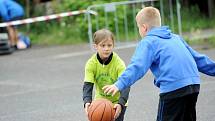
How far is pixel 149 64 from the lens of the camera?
5.39 metres

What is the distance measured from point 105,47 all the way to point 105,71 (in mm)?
279

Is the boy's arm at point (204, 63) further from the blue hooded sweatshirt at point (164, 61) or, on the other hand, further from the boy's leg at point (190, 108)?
the boy's leg at point (190, 108)

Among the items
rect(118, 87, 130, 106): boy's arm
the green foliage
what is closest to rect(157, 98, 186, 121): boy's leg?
rect(118, 87, 130, 106): boy's arm

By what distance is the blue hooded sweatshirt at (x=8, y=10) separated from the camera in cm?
1766

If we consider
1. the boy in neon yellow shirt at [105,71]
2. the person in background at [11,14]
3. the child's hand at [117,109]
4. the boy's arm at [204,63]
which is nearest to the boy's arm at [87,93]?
the boy in neon yellow shirt at [105,71]

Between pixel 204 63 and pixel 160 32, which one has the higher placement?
pixel 160 32

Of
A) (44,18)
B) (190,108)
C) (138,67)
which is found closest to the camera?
(138,67)

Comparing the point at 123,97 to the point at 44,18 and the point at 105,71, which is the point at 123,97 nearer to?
the point at 105,71

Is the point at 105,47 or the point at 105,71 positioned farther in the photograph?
the point at 105,71

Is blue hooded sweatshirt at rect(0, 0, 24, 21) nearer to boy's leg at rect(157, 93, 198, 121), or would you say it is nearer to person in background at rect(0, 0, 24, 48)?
person in background at rect(0, 0, 24, 48)

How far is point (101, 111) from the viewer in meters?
5.88

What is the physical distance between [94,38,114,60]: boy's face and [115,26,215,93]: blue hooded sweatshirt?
550 millimetres

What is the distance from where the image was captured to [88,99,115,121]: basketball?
5.89 meters

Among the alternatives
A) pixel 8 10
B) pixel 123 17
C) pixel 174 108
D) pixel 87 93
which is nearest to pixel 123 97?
pixel 87 93
